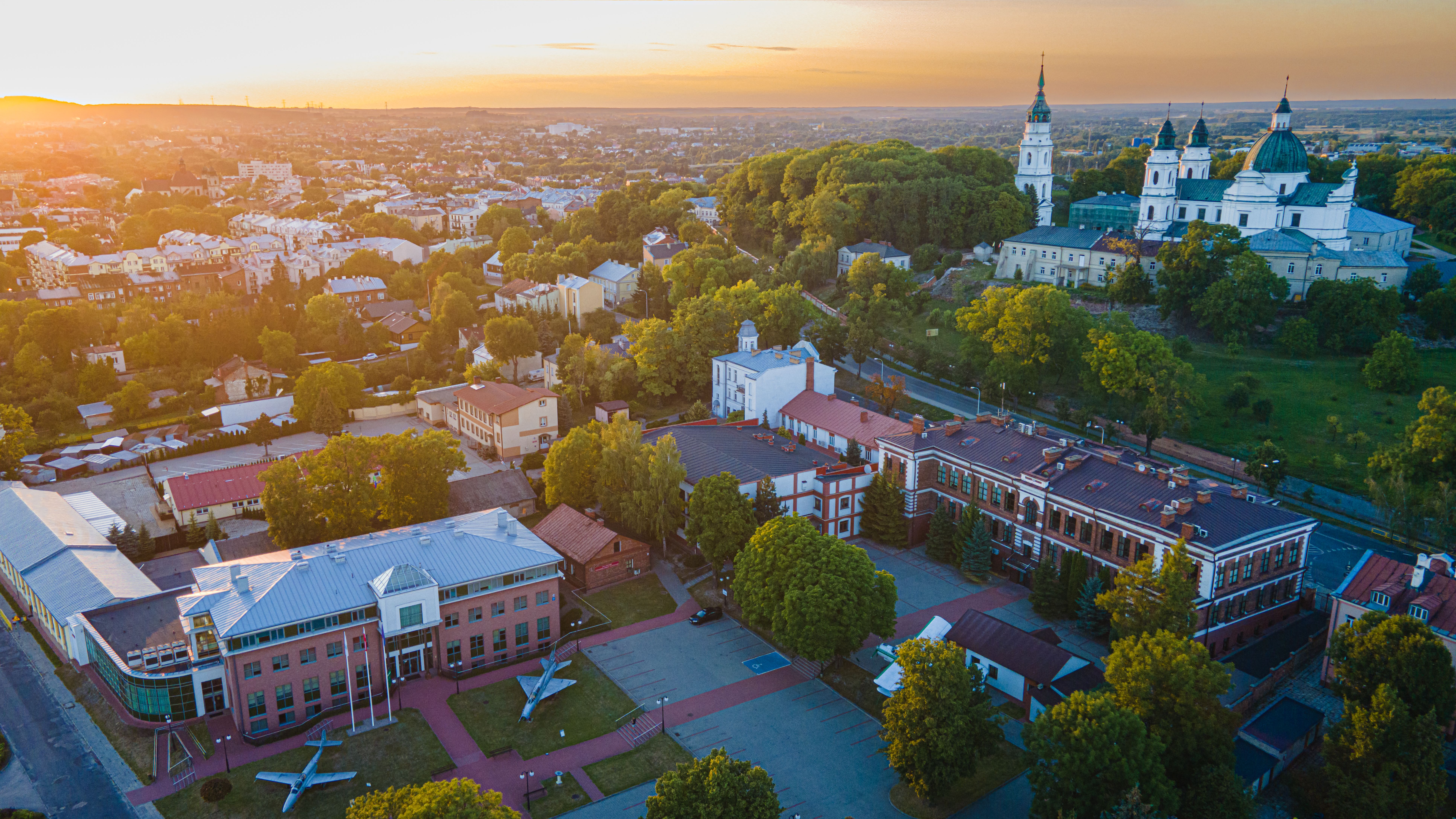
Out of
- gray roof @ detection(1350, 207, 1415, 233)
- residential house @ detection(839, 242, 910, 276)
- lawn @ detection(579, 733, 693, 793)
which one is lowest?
lawn @ detection(579, 733, 693, 793)

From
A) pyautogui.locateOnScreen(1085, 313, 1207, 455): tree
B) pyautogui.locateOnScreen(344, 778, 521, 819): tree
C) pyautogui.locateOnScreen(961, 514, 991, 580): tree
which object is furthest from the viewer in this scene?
pyautogui.locateOnScreen(1085, 313, 1207, 455): tree

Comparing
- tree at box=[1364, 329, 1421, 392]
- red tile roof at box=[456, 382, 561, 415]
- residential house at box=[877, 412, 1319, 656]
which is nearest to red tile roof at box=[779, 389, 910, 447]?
residential house at box=[877, 412, 1319, 656]

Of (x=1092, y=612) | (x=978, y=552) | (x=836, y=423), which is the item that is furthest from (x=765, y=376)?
(x=1092, y=612)

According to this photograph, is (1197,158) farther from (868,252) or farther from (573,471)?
(573,471)

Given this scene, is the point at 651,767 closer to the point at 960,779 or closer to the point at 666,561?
the point at 960,779

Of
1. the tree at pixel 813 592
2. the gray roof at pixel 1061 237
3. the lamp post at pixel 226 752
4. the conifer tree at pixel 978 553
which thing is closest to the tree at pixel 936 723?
the tree at pixel 813 592

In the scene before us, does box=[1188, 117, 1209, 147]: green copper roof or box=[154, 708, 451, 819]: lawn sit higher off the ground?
box=[1188, 117, 1209, 147]: green copper roof

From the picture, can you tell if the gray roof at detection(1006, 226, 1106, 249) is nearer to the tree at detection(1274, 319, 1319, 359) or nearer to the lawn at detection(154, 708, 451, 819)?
the tree at detection(1274, 319, 1319, 359)
